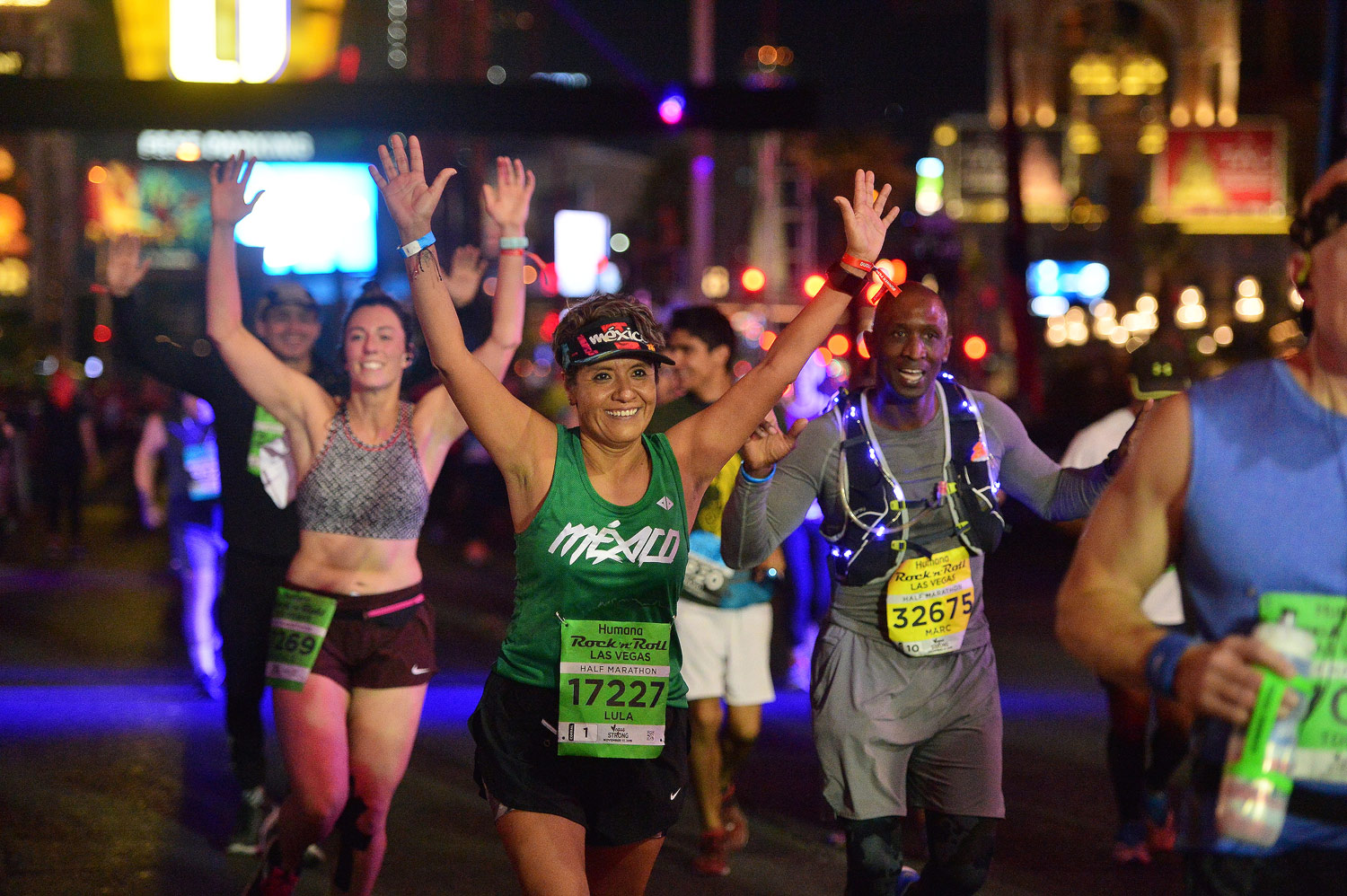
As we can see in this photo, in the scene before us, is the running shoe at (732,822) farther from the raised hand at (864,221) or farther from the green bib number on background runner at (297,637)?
the raised hand at (864,221)

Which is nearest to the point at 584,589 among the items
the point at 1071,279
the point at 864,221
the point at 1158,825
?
the point at 864,221

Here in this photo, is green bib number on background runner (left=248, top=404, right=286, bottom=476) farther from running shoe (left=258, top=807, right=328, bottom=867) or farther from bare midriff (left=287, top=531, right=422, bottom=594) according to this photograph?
running shoe (left=258, top=807, right=328, bottom=867)

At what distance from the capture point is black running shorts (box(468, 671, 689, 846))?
317 centimetres

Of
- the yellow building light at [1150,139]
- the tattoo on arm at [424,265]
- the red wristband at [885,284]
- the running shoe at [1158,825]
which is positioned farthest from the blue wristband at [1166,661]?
the yellow building light at [1150,139]

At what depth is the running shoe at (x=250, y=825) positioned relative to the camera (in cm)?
557

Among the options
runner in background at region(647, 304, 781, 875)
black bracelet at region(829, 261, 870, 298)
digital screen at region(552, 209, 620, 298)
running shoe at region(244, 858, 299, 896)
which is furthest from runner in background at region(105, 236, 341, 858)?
digital screen at region(552, 209, 620, 298)

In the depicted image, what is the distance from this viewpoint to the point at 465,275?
5121 mm

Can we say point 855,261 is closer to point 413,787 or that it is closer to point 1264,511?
point 1264,511

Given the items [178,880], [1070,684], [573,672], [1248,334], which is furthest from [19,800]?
[1248,334]

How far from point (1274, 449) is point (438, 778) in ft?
17.1

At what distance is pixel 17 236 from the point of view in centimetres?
4778

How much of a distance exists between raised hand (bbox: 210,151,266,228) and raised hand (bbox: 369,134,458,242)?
3.78 ft

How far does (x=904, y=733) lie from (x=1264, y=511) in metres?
1.95

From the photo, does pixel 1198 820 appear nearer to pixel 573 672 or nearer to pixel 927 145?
pixel 573 672
